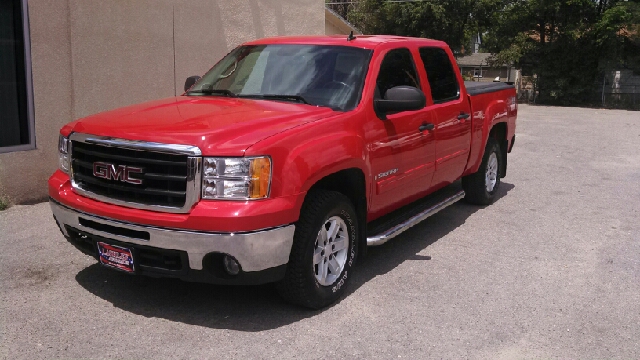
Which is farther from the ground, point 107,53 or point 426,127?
point 107,53

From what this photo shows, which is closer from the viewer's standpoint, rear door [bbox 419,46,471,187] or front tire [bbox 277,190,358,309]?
front tire [bbox 277,190,358,309]

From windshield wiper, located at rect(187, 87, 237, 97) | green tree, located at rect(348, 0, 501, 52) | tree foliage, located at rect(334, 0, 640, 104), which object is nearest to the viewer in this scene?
windshield wiper, located at rect(187, 87, 237, 97)

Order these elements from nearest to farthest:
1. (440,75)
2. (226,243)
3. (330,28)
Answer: (226,243)
(440,75)
(330,28)

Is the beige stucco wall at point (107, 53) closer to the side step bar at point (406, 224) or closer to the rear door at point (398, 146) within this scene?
the rear door at point (398, 146)

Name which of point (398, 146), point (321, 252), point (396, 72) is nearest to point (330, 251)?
point (321, 252)

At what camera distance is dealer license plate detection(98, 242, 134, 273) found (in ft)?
14.7

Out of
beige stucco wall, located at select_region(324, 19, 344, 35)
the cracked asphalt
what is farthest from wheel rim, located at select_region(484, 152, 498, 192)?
beige stucco wall, located at select_region(324, 19, 344, 35)

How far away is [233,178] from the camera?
4.21 metres

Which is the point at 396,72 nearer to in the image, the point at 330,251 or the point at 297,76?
the point at 297,76

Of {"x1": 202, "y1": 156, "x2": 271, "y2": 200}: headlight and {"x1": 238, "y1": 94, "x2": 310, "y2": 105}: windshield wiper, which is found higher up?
{"x1": 238, "y1": 94, "x2": 310, "y2": 105}: windshield wiper

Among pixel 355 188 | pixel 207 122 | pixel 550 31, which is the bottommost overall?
pixel 355 188

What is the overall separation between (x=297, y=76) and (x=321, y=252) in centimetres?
164

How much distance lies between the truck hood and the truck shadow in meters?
1.22

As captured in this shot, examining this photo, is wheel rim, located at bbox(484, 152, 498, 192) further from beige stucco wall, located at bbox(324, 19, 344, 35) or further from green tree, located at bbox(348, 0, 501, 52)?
green tree, located at bbox(348, 0, 501, 52)
